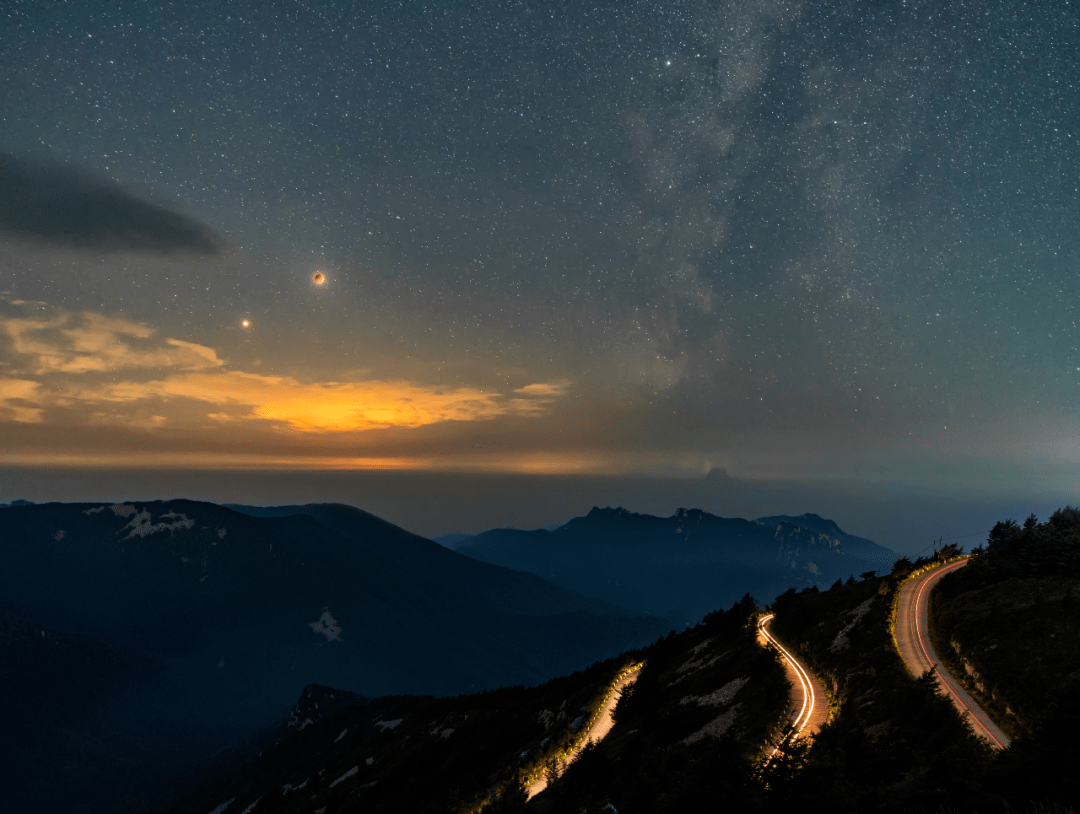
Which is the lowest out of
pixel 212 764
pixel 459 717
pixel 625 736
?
pixel 212 764

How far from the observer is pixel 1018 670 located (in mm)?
23484

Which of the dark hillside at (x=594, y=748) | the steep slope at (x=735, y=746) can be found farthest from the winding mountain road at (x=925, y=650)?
the dark hillside at (x=594, y=748)

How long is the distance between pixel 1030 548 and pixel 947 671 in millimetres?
16319

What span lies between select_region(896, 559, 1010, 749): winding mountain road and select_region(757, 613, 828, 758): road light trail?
4.76 m

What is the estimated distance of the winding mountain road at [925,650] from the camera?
69.8ft

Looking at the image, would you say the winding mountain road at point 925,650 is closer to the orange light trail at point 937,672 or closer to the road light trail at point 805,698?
the orange light trail at point 937,672

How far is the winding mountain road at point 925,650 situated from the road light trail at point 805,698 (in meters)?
4.76

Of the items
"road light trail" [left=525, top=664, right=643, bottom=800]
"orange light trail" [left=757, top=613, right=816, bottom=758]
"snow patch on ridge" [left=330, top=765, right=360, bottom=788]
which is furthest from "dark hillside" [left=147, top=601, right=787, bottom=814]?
"road light trail" [left=525, top=664, right=643, bottom=800]

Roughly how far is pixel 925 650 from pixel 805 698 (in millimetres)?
7739

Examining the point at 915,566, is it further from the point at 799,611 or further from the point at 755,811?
the point at 755,811

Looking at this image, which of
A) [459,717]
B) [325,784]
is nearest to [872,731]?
[459,717]

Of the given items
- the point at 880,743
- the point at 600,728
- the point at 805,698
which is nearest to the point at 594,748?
the point at 805,698

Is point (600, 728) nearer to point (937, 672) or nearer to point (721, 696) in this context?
point (721, 696)

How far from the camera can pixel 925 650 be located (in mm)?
29609
